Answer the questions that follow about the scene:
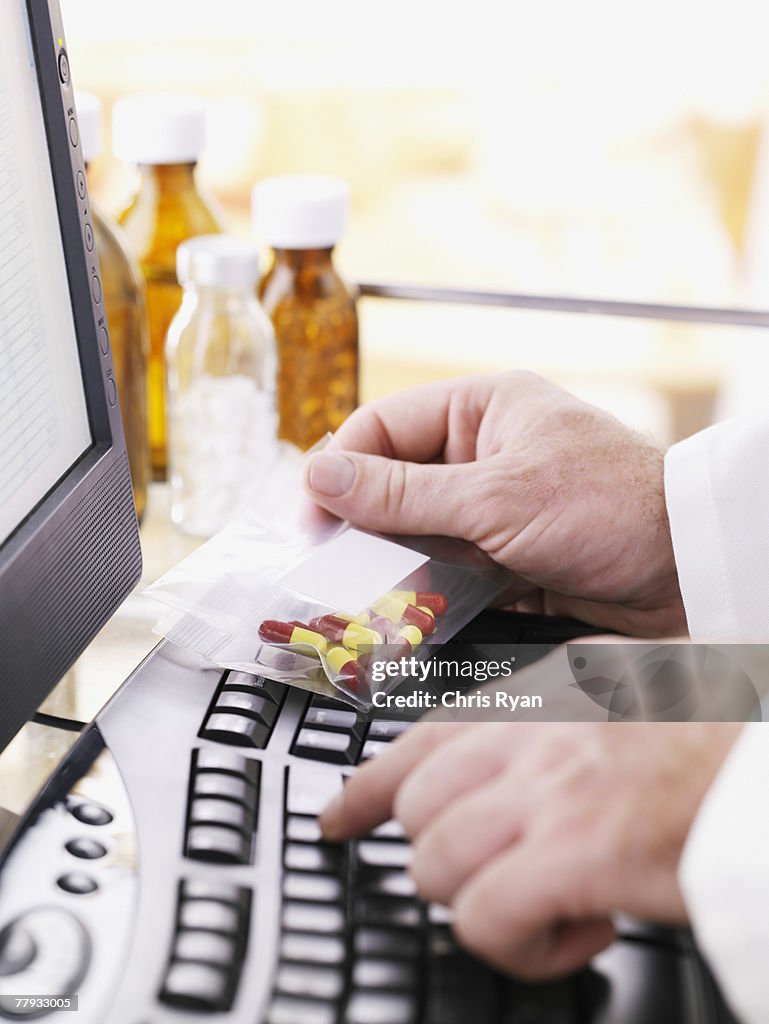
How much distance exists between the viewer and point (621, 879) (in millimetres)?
335

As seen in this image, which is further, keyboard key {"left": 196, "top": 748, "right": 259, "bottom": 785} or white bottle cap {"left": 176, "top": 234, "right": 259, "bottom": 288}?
white bottle cap {"left": 176, "top": 234, "right": 259, "bottom": 288}

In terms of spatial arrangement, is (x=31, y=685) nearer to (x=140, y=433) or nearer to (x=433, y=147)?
(x=140, y=433)

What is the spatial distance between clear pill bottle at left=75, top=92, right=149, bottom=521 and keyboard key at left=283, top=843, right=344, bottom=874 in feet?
1.17

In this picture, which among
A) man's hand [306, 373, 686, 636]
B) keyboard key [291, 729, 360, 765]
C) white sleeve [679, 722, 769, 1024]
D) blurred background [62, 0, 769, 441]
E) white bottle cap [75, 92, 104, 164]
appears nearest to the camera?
white sleeve [679, 722, 769, 1024]

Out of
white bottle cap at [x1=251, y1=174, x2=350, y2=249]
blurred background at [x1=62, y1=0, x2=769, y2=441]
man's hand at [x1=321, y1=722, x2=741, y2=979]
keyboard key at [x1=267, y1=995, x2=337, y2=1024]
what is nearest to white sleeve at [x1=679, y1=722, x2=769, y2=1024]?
man's hand at [x1=321, y1=722, x2=741, y2=979]

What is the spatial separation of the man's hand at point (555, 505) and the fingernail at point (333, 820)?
0.72ft

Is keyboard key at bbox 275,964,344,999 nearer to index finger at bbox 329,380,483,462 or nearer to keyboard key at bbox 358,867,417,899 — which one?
keyboard key at bbox 358,867,417,899

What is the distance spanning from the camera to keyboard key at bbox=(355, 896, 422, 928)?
35 cm

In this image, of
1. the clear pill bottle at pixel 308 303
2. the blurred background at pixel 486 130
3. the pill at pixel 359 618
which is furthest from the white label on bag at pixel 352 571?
the blurred background at pixel 486 130

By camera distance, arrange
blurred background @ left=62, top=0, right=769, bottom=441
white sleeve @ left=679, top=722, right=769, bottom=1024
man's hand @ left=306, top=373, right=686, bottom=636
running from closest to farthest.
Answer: white sleeve @ left=679, top=722, right=769, bottom=1024
man's hand @ left=306, top=373, right=686, bottom=636
blurred background @ left=62, top=0, right=769, bottom=441

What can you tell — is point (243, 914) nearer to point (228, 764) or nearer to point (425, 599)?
point (228, 764)

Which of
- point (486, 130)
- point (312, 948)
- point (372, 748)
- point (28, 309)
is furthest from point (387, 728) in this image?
point (486, 130)

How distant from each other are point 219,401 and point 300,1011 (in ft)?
1.54

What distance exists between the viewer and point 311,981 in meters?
0.33
